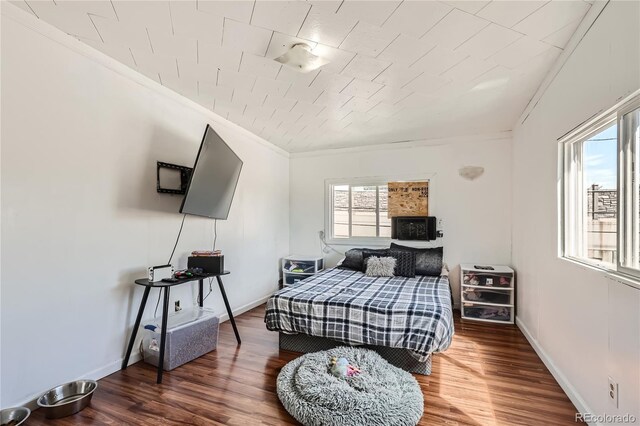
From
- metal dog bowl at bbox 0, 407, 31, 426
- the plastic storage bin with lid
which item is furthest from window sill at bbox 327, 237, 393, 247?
metal dog bowl at bbox 0, 407, 31, 426

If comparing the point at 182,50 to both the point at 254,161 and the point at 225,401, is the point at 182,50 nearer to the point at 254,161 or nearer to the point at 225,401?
the point at 254,161

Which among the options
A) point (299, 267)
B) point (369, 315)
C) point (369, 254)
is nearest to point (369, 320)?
point (369, 315)

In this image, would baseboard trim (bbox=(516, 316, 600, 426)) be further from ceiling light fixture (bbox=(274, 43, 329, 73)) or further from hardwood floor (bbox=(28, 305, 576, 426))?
ceiling light fixture (bbox=(274, 43, 329, 73))

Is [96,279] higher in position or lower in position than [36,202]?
lower

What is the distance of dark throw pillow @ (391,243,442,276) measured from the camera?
389 centimetres

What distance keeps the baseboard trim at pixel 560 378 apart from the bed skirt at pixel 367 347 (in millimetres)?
903

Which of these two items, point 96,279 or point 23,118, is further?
point 96,279

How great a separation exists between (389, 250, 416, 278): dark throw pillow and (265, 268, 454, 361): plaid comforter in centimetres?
68

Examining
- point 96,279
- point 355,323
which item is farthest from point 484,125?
point 96,279

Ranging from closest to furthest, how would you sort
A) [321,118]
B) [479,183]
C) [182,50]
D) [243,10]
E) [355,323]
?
[243,10] → [182,50] → [355,323] → [321,118] → [479,183]

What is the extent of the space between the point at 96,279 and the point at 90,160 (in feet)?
2.97

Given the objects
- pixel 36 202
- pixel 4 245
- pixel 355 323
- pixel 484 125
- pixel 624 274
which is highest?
pixel 484 125

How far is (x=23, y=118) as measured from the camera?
6.00ft

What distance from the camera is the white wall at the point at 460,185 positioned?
13.2ft
